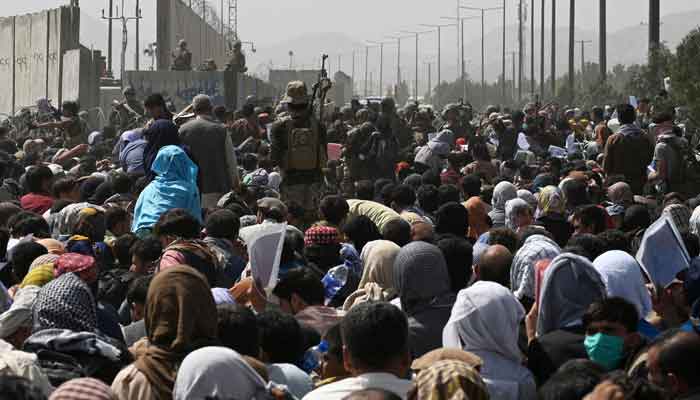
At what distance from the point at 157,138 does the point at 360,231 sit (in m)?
2.66

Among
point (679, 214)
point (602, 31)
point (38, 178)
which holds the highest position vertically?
point (602, 31)

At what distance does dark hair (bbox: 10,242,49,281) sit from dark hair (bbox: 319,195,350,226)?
99.0 inches

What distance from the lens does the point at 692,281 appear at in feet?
27.4

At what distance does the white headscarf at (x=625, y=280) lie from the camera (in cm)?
783

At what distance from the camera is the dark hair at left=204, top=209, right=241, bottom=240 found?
9.76 metres

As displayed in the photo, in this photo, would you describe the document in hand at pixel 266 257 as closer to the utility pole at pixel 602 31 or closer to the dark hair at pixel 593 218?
the dark hair at pixel 593 218

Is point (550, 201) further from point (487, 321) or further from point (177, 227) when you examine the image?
point (487, 321)

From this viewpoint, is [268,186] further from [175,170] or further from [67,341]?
[67,341]

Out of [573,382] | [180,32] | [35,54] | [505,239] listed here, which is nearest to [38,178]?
[505,239]

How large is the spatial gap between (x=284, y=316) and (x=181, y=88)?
23.7 metres

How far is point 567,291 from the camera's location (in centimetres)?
722

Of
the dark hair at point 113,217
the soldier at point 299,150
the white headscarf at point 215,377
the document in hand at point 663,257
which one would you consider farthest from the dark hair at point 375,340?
the soldier at point 299,150

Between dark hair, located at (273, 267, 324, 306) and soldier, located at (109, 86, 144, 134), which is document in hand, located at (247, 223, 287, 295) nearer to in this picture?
dark hair, located at (273, 267, 324, 306)

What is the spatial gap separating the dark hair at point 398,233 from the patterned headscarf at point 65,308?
366cm
